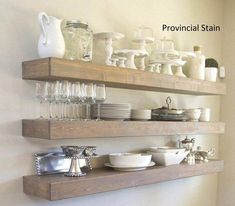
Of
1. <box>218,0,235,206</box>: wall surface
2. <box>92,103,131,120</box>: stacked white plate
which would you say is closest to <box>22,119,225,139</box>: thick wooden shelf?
<box>92,103,131,120</box>: stacked white plate

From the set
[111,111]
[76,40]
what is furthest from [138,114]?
[76,40]

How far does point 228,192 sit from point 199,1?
5.74 ft

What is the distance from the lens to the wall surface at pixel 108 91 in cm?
174

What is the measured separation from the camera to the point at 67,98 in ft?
5.97

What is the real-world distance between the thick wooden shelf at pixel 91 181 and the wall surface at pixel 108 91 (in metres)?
0.15

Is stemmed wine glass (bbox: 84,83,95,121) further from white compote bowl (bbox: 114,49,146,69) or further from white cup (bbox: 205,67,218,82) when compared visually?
white cup (bbox: 205,67,218,82)

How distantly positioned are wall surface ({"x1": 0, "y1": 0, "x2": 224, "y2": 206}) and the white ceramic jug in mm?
128

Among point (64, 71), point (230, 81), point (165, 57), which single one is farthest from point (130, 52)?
point (230, 81)

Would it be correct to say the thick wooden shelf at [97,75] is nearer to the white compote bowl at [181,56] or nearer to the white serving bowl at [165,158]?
the white compote bowl at [181,56]

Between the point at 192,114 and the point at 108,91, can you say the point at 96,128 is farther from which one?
the point at 192,114

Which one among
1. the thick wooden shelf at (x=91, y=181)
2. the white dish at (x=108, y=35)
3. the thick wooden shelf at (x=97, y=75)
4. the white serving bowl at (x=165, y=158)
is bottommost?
the thick wooden shelf at (x=91, y=181)

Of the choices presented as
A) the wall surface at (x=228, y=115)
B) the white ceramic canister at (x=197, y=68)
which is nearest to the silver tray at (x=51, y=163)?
the white ceramic canister at (x=197, y=68)

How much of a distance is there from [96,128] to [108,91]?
0.45m

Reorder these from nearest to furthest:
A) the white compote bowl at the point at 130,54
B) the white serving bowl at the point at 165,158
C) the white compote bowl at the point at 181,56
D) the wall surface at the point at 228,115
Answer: the white compote bowl at the point at 130,54 < the white serving bowl at the point at 165,158 < the white compote bowl at the point at 181,56 < the wall surface at the point at 228,115
